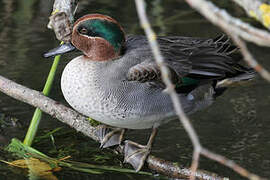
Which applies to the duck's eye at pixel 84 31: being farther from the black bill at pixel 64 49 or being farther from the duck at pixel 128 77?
the black bill at pixel 64 49

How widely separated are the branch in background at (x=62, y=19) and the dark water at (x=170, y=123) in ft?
3.78

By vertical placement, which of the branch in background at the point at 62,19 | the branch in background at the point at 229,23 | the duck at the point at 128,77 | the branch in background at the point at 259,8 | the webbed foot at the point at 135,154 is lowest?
the branch in background at the point at 229,23

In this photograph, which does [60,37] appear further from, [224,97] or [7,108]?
[224,97]

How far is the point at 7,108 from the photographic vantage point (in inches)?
210

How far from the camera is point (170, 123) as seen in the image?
5.25 m

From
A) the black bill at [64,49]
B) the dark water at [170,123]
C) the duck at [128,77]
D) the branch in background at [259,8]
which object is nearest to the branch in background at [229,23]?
the branch in background at [259,8]

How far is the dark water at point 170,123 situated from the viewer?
4582 millimetres

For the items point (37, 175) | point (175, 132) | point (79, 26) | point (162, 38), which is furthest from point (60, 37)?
point (175, 132)

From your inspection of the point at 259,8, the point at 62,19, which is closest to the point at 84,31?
the point at 62,19

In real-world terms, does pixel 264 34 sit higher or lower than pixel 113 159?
lower

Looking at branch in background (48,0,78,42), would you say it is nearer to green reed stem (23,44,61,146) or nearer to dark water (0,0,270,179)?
green reed stem (23,44,61,146)

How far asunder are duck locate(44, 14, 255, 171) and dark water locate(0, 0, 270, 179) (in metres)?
0.63

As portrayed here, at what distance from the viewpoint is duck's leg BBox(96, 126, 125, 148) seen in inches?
156

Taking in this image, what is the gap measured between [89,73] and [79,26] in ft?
1.11
